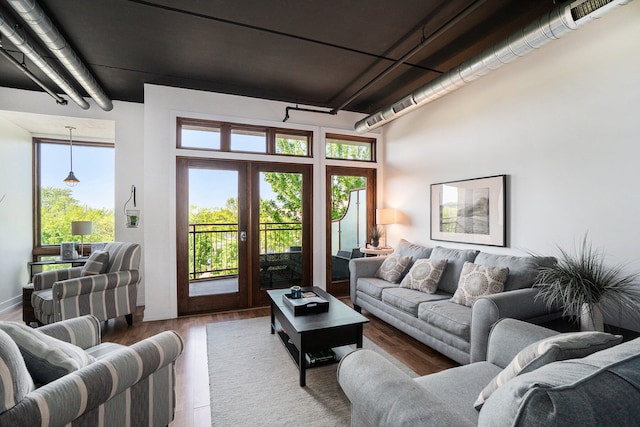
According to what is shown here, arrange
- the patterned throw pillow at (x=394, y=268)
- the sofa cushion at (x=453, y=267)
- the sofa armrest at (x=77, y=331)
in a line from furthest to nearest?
1. the patterned throw pillow at (x=394, y=268)
2. the sofa cushion at (x=453, y=267)
3. the sofa armrest at (x=77, y=331)

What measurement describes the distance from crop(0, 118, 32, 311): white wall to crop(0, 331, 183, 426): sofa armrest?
447 cm

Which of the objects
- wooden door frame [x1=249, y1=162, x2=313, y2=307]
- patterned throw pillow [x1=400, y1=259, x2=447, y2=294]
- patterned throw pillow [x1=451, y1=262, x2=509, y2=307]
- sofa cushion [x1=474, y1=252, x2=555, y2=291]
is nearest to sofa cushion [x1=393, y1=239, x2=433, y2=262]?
patterned throw pillow [x1=400, y1=259, x2=447, y2=294]

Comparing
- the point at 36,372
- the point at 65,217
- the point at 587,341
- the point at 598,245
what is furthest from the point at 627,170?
the point at 65,217

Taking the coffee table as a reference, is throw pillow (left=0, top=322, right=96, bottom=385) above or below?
above

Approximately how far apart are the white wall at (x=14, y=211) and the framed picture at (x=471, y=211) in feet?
20.5

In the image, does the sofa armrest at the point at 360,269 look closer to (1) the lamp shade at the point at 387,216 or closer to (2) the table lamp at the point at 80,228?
(1) the lamp shade at the point at 387,216

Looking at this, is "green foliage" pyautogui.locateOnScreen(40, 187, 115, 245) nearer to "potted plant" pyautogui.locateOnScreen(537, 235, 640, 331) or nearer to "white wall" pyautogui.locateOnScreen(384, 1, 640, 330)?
"white wall" pyautogui.locateOnScreen(384, 1, 640, 330)

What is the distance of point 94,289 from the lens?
3.31 meters

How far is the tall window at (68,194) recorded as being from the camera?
4.91 m

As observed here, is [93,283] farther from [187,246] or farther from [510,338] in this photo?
[510,338]

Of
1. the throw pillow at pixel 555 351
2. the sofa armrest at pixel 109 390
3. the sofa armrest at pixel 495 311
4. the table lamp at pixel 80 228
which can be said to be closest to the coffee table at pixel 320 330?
the sofa armrest at pixel 495 311

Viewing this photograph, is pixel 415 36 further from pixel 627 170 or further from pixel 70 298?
pixel 70 298

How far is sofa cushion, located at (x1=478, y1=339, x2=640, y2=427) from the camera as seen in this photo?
2.27 ft

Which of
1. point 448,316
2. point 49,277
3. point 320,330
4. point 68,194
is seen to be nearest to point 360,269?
point 448,316
